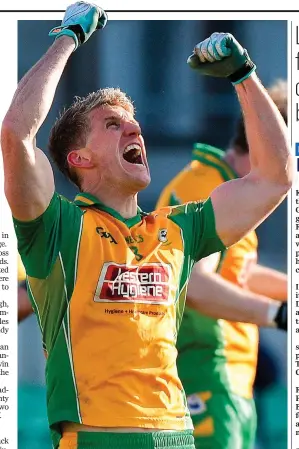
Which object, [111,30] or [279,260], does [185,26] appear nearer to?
[111,30]

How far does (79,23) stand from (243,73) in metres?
0.50

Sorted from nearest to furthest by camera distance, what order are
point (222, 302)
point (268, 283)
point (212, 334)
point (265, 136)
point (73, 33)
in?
point (73, 33), point (265, 136), point (222, 302), point (212, 334), point (268, 283)

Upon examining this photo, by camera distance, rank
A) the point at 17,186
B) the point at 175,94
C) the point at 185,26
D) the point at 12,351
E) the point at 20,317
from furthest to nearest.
→ 1. the point at 175,94
2. the point at 185,26
3. the point at 20,317
4. the point at 12,351
5. the point at 17,186

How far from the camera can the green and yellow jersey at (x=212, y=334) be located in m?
4.19

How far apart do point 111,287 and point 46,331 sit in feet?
0.72

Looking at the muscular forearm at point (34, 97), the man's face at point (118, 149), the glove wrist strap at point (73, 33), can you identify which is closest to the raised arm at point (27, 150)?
the muscular forearm at point (34, 97)

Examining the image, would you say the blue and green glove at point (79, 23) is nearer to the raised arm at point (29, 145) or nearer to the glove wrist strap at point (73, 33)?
the glove wrist strap at point (73, 33)

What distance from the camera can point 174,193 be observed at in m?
4.18

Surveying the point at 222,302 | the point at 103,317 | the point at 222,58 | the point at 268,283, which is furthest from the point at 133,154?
the point at 268,283

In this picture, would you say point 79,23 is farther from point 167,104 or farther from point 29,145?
point 167,104

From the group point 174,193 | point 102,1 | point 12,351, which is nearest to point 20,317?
point 12,351

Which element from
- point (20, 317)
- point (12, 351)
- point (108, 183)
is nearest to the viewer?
point (108, 183)

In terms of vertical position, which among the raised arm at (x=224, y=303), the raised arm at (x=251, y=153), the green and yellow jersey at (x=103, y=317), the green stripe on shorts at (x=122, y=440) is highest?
the raised arm at (x=251, y=153)

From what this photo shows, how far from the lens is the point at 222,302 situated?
3.99 m
